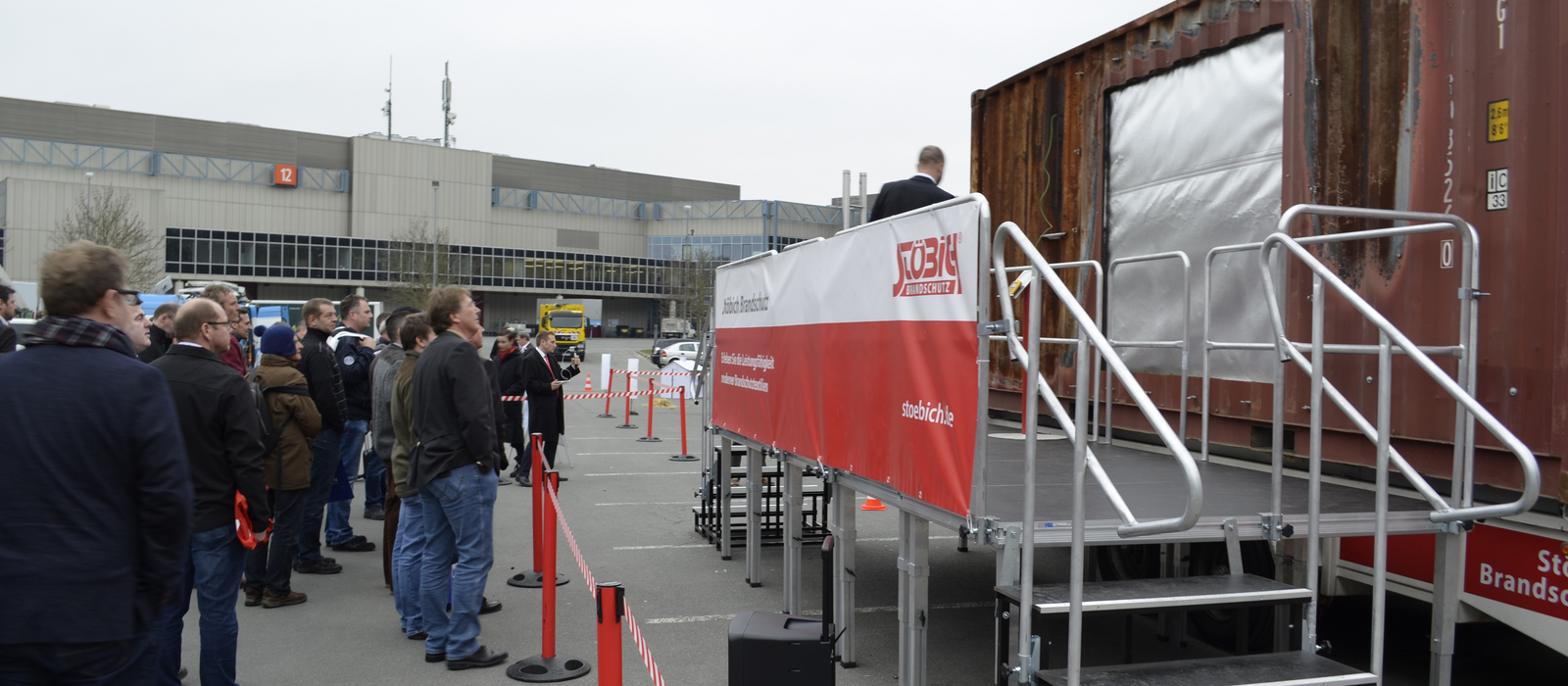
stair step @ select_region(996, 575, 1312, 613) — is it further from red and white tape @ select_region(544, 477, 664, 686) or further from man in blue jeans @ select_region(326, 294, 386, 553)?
man in blue jeans @ select_region(326, 294, 386, 553)

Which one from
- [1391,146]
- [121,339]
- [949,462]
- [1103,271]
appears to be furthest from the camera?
[1103,271]

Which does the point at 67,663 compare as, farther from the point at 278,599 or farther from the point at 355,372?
the point at 355,372

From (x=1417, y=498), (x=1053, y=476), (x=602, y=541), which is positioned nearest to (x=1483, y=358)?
(x=1417, y=498)

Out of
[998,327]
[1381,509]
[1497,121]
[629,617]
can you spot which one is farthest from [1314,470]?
[629,617]

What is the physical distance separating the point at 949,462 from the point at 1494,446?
2.37 m

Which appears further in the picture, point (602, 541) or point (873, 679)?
point (602, 541)

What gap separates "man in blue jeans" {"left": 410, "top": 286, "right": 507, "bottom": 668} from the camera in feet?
17.7

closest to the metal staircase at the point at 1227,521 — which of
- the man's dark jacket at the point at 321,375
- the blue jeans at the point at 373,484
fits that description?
the man's dark jacket at the point at 321,375

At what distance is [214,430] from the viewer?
460 centimetres

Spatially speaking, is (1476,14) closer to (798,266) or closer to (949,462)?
(949,462)

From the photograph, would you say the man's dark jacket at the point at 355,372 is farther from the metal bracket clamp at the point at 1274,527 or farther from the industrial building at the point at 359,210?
the industrial building at the point at 359,210

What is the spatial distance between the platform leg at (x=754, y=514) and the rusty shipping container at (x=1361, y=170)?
7.80ft

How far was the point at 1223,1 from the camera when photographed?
19.8ft

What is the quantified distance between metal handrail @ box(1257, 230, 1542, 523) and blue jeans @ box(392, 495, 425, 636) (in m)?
4.55
